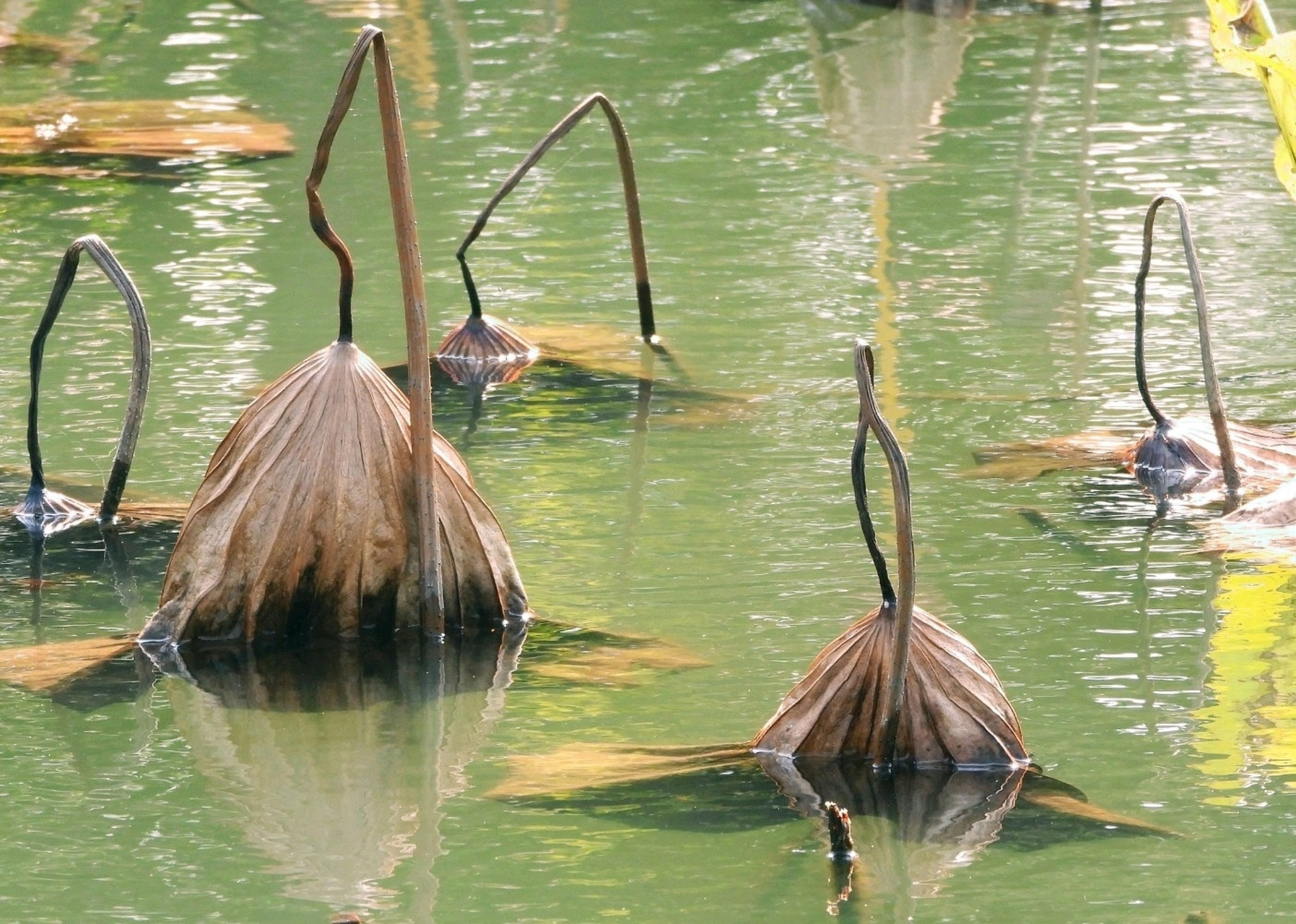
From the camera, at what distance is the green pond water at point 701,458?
3619mm

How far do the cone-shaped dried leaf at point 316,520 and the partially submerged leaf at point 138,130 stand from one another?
6.05 m

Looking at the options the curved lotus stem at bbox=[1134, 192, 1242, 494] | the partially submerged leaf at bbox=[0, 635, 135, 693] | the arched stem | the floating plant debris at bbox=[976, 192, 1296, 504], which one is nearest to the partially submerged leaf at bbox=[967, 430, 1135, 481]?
the floating plant debris at bbox=[976, 192, 1296, 504]

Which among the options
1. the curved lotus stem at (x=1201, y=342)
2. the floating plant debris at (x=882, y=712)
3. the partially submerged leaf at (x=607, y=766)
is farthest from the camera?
the curved lotus stem at (x=1201, y=342)

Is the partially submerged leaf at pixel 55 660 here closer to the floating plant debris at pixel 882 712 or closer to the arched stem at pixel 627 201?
the floating plant debris at pixel 882 712

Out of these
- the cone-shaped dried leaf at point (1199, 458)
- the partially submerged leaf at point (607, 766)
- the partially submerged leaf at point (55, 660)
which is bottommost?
the cone-shaped dried leaf at point (1199, 458)

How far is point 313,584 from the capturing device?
15.1ft

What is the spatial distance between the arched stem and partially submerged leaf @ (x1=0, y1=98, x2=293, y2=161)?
11.0 ft

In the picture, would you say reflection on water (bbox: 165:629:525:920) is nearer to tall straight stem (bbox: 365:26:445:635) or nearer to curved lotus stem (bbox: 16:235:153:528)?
tall straight stem (bbox: 365:26:445:635)

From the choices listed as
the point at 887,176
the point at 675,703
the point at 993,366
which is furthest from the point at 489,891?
the point at 887,176

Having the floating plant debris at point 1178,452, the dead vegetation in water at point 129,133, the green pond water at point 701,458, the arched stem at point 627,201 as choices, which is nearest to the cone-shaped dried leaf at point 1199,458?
the floating plant debris at point 1178,452

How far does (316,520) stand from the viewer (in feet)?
14.8

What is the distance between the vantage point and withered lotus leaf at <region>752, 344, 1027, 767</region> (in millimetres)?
3727

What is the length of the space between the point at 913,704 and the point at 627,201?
3536mm

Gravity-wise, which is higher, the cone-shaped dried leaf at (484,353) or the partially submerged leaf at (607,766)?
the partially submerged leaf at (607,766)
